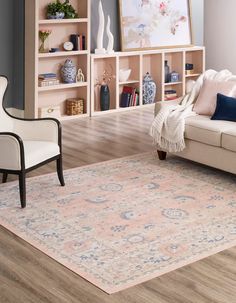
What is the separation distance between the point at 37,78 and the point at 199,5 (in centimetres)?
337

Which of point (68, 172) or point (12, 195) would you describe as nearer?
point (12, 195)

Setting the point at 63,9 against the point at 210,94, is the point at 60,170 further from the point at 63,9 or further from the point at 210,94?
the point at 63,9

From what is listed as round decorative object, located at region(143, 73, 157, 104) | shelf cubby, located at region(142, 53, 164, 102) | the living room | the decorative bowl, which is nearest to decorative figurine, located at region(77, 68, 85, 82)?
the living room

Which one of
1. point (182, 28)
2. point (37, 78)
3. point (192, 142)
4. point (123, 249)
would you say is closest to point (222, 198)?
point (192, 142)

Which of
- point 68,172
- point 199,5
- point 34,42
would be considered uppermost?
point 199,5

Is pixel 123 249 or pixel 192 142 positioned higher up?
pixel 192 142

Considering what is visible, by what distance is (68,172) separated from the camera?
18.3 feet

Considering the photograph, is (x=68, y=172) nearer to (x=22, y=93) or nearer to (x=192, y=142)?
(x=192, y=142)

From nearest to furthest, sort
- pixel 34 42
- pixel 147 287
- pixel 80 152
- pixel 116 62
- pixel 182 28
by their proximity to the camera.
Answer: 1. pixel 147 287
2. pixel 80 152
3. pixel 34 42
4. pixel 116 62
5. pixel 182 28

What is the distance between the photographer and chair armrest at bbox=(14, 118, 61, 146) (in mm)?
5129

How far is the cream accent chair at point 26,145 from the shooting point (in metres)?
4.61

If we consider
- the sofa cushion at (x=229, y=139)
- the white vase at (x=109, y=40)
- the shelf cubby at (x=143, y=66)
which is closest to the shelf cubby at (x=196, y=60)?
the shelf cubby at (x=143, y=66)

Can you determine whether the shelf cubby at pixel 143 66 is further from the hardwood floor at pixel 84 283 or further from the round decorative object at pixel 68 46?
the hardwood floor at pixel 84 283

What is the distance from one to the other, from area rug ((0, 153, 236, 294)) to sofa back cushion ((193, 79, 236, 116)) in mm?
539
